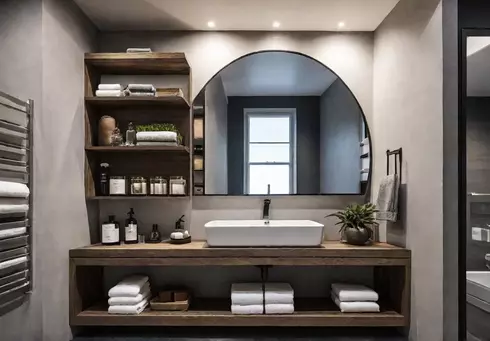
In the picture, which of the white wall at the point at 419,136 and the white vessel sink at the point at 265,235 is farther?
the white vessel sink at the point at 265,235

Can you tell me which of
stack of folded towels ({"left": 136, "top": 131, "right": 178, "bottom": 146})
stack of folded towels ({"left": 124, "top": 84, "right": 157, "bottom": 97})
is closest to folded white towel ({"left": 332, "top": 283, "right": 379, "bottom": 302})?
stack of folded towels ({"left": 136, "top": 131, "right": 178, "bottom": 146})

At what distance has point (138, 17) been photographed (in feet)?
9.80

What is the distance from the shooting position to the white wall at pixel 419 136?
2.26m

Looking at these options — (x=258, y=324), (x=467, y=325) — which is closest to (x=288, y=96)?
(x=258, y=324)

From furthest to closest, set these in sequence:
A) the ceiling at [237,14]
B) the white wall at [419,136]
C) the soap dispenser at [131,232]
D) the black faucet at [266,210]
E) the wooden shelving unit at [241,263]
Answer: the black faucet at [266,210], the soap dispenser at [131,232], the ceiling at [237,14], the wooden shelving unit at [241,263], the white wall at [419,136]

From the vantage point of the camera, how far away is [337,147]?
3211 millimetres

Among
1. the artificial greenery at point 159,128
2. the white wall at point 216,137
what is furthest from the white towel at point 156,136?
the white wall at point 216,137

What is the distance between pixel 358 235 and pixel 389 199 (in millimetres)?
330

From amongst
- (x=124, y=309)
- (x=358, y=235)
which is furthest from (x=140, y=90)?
(x=358, y=235)

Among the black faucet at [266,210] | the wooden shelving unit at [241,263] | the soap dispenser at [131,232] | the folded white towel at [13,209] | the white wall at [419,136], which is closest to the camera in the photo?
the folded white towel at [13,209]

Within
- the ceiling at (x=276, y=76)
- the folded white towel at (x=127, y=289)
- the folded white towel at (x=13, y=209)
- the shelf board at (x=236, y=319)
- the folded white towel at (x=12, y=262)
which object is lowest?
the shelf board at (x=236, y=319)

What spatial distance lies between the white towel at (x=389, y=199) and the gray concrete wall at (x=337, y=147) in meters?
0.44

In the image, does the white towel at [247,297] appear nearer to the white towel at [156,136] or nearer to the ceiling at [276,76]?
the white towel at [156,136]

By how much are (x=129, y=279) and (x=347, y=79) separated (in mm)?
2242
